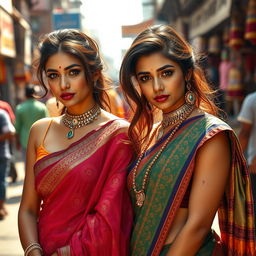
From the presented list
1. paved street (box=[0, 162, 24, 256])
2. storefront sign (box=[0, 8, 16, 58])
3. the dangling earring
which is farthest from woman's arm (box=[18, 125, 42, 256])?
storefront sign (box=[0, 8, 16, 58])

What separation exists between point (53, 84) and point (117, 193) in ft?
1.90

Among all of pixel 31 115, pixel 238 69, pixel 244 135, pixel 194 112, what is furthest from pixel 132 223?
pixel 238 69

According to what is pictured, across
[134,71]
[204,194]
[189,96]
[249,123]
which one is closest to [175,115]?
[189,96]

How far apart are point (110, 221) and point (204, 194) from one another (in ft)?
1.36

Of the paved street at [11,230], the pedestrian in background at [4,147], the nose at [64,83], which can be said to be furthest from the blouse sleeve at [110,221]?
the pedestrian in background at [4,147]

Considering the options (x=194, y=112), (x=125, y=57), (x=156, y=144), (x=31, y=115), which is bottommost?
(x=31, y=115)

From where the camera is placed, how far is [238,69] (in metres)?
10.3

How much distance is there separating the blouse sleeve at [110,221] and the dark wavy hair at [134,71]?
0.50 ft

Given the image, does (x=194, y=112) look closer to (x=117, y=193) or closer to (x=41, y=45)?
(x=117, y=193)

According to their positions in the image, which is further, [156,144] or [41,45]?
[41,45]

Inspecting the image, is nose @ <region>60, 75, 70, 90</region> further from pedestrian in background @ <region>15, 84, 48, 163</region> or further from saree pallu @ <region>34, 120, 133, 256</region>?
pedestrian in background @ <region>15, 84, 48, 163</region>

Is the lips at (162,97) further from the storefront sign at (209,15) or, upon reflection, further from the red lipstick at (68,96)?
the storefront sign at (209,15)

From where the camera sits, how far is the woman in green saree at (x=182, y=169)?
2035 millimetres

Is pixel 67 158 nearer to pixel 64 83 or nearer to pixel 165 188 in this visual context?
pixel 64 83
